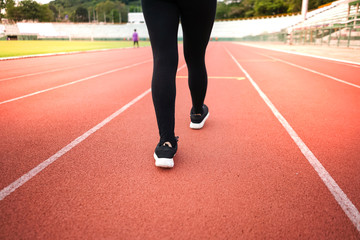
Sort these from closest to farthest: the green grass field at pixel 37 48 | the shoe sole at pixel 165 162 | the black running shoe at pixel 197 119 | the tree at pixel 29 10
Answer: the shoe sole at pixel 165 162
the black running shoe at pixel 197 119
the green grass field at pixel 37 48
the tree at pixel 29 10

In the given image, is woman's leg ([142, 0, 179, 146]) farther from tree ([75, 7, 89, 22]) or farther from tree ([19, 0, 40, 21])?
tree ([75, 7, 89, 22])

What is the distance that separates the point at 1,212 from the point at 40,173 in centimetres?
48

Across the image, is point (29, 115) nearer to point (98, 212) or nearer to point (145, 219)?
point (98, 212)

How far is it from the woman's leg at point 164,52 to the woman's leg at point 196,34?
3.9 inches

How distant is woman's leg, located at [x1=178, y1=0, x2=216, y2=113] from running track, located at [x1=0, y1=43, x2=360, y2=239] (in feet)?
1.95

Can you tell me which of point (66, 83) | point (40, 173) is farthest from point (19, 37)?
point (40, 173)

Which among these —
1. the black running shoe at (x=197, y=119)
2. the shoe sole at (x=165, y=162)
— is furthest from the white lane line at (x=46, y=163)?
the black running shoe at (x=197, y=119)

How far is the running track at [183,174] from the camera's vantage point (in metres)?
1.35

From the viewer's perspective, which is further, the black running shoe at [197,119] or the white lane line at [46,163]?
the black running shoe at [197,119]

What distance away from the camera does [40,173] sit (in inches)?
75.0

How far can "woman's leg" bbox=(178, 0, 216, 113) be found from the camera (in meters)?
1.81

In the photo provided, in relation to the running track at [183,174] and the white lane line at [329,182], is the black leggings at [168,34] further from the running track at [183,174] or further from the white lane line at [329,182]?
the white lane line at [329,182]

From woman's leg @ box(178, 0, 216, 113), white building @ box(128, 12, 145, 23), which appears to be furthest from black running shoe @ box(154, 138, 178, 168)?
white building @ box(128, 12, 145, 23)

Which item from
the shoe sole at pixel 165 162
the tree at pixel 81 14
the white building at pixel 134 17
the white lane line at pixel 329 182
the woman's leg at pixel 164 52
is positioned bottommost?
the white lane line at pixel 329 182
